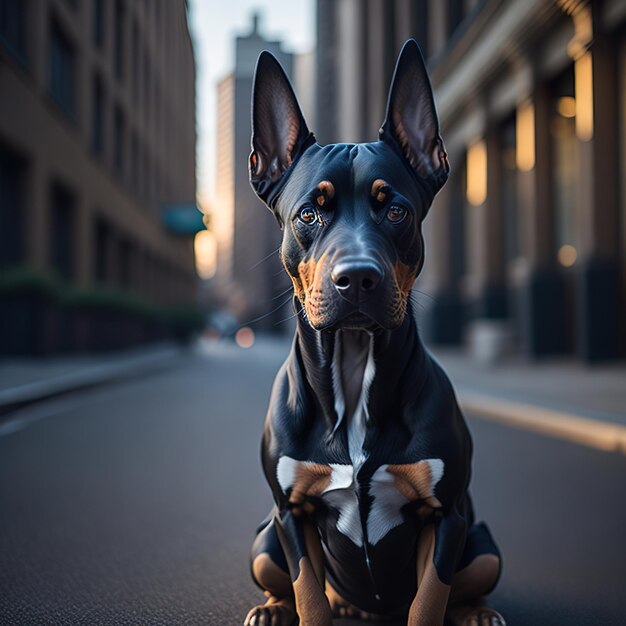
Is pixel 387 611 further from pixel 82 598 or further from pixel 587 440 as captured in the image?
pixel 587 440

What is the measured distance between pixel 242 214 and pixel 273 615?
8188cm

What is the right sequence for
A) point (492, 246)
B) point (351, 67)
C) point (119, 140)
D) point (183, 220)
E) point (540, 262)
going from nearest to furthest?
1. point (540, 262)
2. point (492, 246)
3. point (119, 140)
4. point (351, 67)
5. point (183, 220)

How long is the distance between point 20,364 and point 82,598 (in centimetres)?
1159

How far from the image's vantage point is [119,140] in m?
27.9

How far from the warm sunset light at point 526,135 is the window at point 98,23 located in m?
11.8

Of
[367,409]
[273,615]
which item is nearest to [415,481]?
[367,409]

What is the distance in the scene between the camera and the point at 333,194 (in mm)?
1943

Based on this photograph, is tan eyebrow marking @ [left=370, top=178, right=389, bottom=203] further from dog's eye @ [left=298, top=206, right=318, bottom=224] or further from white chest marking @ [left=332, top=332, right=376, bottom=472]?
white chest marking @ [left=332, top=332, right=376, bottom=472]

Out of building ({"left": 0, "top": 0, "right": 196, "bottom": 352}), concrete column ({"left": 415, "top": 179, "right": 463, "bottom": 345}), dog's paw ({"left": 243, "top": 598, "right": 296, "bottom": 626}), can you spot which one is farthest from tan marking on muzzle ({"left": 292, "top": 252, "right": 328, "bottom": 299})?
concrete column ({"left": 415, "top": 179, "right": 463, "bottom": 345})

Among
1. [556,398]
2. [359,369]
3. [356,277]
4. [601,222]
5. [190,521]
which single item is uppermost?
[601,222]

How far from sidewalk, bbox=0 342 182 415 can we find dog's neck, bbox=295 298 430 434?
6.48m

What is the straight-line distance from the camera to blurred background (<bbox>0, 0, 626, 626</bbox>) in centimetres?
312

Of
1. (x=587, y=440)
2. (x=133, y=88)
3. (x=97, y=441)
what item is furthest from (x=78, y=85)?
(x=587, y=440)

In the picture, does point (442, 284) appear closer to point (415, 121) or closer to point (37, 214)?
point (37, 214)
